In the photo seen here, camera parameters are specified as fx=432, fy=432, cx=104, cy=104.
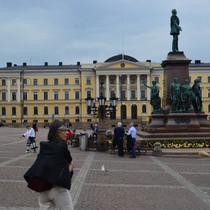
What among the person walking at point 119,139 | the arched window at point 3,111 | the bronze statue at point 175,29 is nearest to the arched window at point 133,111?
the arched window at point 3,111

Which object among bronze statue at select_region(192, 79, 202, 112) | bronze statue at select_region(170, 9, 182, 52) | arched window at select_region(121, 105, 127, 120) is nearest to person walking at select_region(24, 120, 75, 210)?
bronze statue at select_region(192, 79, 202, 112)

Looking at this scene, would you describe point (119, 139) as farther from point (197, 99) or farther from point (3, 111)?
point (3, 111)

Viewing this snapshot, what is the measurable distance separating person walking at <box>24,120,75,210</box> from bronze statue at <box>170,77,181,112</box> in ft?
76.2

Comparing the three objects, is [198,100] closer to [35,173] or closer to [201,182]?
[201,182]

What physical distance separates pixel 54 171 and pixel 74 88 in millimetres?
103524

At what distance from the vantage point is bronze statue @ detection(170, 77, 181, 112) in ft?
93.1

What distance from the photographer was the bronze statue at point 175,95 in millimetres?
28367

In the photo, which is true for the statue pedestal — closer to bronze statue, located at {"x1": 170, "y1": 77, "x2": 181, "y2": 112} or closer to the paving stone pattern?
bronze statue, located at {"x1": 170, "y1": 77, "x2": 181, "y2": 112}

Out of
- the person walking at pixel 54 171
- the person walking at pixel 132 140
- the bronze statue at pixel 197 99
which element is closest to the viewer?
the person walking at pixel 54 171

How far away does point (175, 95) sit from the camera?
2850cm

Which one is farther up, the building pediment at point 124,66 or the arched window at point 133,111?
the building pediment at point 124,66

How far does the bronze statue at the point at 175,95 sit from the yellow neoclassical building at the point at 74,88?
250ft

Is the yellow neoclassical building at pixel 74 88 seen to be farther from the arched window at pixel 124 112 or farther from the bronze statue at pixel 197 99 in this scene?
the bronze statue at pixel 197 99

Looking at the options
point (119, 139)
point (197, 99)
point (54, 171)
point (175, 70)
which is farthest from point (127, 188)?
point (175, 70)
